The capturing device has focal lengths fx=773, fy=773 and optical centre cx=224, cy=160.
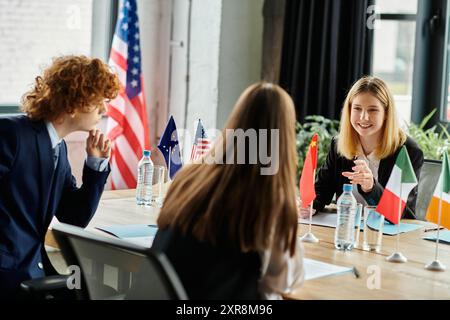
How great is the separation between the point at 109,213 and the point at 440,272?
1.30 meters

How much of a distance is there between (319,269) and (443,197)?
618 millimetres

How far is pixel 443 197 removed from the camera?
104 inches

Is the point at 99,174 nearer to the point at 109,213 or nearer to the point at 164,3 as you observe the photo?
the point at 109,213

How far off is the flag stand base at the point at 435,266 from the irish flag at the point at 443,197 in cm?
27

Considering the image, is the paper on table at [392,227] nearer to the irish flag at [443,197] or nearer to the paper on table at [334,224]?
the paper on table at [334,224]

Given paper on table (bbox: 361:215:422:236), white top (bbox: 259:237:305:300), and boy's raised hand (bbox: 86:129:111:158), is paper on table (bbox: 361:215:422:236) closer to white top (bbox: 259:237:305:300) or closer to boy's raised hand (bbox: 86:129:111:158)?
white top (bbox: 259:237:305:300)

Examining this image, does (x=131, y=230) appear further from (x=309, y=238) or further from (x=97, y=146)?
(x=309, y=238)

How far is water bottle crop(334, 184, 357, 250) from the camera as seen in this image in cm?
257

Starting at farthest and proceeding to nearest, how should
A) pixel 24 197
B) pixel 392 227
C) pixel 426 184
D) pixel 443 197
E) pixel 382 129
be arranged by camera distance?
pixel 426 184, pixel 382 129, pixel 392 227, pixel 443 197, pixel 24 197

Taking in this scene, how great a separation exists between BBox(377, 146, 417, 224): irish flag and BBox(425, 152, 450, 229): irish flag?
92 millimetres

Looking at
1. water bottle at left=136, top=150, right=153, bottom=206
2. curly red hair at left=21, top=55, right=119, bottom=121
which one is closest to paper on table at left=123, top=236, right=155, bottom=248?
curly red hair at left=21, top=55, right=119, bottom=121

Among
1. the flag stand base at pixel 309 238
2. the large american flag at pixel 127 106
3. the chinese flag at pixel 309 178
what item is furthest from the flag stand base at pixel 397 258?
the large american flag at pixel 127 106

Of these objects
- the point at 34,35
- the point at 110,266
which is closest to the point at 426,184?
the point at 110,266
